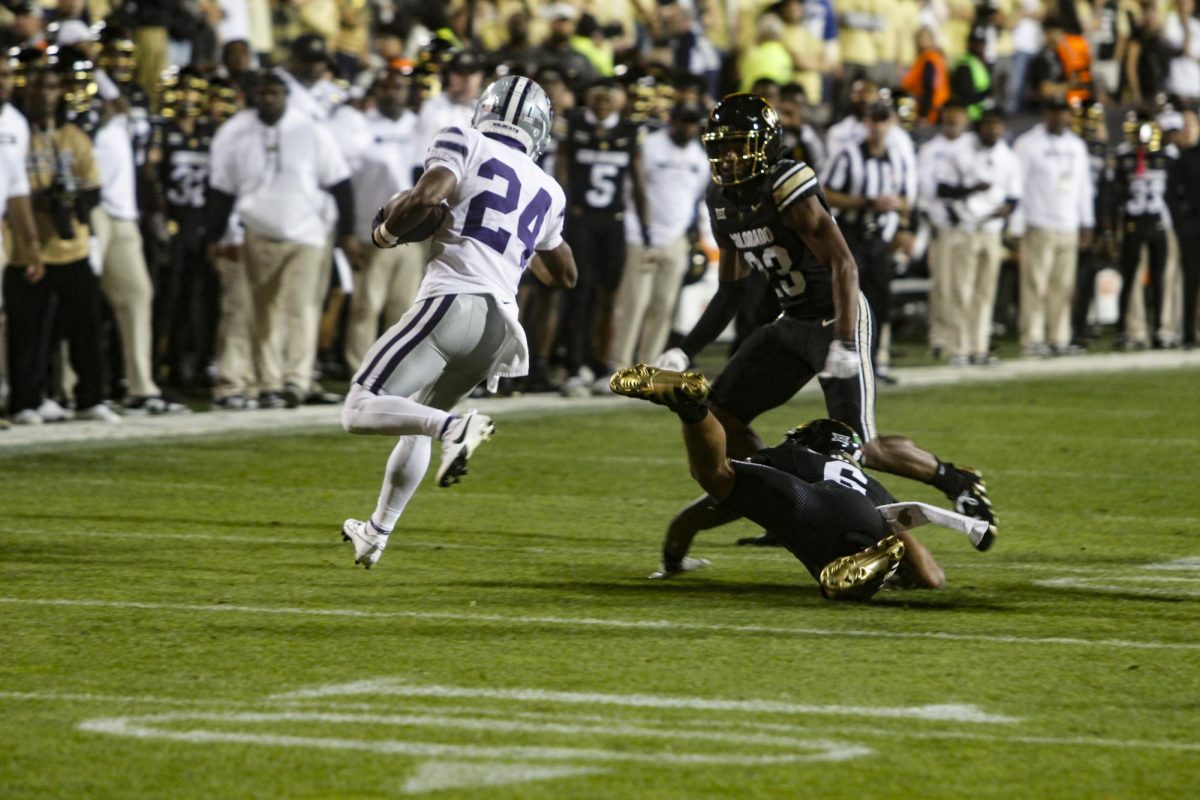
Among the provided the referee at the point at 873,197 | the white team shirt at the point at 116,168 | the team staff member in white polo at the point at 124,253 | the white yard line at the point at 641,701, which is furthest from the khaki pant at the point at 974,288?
the white yard line at the point at 641,701

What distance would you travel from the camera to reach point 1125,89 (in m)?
24.2

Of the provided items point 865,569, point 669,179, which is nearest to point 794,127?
point 669,179

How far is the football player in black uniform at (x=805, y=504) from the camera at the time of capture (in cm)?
668

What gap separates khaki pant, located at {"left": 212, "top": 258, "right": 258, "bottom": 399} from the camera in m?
13.6

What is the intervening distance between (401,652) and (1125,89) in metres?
19.7

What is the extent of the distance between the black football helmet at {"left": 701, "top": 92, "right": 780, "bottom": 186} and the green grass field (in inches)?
56.4

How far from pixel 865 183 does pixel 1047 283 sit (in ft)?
13.8

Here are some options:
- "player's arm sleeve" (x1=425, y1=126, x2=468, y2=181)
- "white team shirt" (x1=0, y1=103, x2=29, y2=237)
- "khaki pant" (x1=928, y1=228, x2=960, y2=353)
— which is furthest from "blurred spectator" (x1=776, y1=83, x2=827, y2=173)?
"player's arm sleeve" (x1=425, y1=126, x2=468, y2=181)

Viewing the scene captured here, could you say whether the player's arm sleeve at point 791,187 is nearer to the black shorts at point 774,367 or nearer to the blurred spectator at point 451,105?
the black shorts at point 774,367

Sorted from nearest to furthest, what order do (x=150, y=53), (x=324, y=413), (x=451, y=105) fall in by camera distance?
(x=324, y=413), (x=451, y=105), (x=150, y=53)

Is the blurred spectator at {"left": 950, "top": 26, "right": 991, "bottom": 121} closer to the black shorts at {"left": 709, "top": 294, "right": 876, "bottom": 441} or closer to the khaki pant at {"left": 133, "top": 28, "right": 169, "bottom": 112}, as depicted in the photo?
the khaki pant at {"left": 133, "top": 28, "right": 169, "bottom": 112}

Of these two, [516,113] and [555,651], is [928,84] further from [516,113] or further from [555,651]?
[555,651]

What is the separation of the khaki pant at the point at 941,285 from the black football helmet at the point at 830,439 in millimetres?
10487

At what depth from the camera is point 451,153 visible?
24.0 feet
